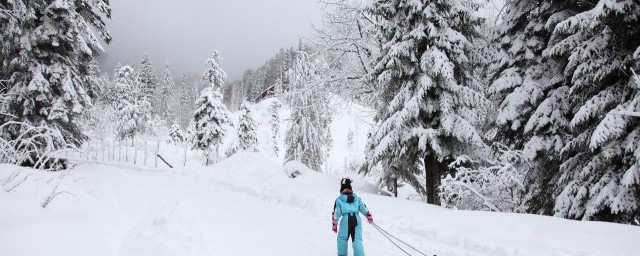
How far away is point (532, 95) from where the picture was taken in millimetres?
9727

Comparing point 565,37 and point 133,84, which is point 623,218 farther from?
point 133,84

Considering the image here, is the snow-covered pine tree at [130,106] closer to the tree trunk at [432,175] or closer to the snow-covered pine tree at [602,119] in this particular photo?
the tree trunk at [432,175]

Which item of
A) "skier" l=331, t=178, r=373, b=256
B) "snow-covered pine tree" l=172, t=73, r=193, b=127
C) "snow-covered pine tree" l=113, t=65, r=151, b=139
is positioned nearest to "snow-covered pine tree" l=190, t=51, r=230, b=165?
"snow-covered pine tree" l=113, t=65, r=151, b=139

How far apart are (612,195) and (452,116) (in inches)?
166

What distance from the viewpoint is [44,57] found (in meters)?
15.0

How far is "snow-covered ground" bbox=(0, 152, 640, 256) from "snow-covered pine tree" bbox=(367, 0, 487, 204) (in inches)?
70.8

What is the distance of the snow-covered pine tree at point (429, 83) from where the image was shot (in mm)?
10562

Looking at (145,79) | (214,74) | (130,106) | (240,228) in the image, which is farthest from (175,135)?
(240,228)

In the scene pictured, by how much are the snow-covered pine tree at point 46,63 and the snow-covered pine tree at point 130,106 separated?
100 feet

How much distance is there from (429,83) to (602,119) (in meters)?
4.15

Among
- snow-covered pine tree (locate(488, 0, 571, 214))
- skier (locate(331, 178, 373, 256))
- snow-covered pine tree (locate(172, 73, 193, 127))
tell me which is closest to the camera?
skier (locate(331, 178, 373, 256))

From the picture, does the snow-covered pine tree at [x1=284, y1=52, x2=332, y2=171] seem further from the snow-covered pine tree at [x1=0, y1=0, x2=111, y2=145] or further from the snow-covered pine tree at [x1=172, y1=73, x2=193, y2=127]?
the snow-covered pine tree at [x1=172, y1=73, x2=193, y2=127]

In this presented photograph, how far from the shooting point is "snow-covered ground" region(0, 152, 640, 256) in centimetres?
474

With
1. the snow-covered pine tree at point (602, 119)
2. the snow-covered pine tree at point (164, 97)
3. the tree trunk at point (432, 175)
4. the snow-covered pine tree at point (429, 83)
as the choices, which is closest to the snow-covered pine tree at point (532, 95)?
the snow-covered pine tree at point (602, 119)
